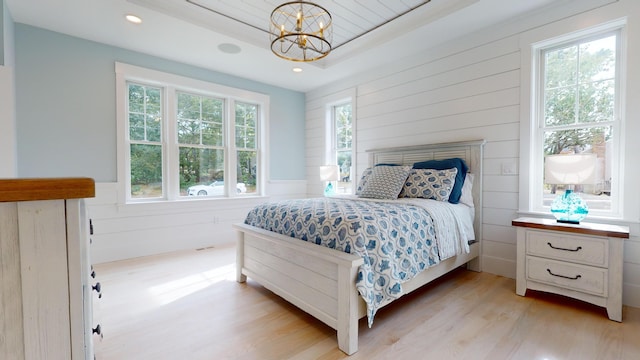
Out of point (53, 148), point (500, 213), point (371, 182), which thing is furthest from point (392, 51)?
point (53, 148)

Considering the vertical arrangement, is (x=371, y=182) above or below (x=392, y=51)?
below

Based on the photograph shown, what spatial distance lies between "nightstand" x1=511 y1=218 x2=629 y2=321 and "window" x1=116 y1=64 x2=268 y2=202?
146 inches

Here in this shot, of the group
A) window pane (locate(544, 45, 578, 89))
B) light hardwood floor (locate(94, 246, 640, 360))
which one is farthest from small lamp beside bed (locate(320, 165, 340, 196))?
window pane (locate(544, 45, 578, 89))

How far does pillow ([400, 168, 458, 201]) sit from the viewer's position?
2.79 m

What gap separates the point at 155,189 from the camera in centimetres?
378

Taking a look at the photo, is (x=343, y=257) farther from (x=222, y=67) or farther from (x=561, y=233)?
(x=222, y=67)

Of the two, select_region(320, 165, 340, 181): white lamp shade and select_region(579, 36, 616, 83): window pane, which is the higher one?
select_region(579, 36, 616, 83): window pane

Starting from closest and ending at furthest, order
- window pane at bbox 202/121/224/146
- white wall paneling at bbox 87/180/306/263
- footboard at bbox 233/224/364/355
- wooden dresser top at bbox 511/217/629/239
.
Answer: footboard at bbox 233/224/364/355
wooden dresser top at bbox 511/217/629/239
white wall paneling at bbox 87/180/306/263
window pane at bbox 202/121/224/146

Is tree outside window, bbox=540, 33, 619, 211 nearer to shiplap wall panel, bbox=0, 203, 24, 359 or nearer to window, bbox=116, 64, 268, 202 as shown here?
shiplap wall panel, bbox=0, 203, 24, 359

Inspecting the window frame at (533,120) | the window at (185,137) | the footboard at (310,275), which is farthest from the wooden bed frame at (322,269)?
the window at (185,137)

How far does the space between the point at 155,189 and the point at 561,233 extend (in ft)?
14.2

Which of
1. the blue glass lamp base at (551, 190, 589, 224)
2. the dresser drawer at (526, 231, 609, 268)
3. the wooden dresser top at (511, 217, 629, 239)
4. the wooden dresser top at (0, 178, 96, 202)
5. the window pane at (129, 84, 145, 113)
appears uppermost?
the window pane at (129, 84, 145, 113)

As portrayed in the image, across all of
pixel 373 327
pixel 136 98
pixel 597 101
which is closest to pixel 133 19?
pixel 136 98

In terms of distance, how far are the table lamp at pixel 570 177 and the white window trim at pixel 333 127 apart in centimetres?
248
